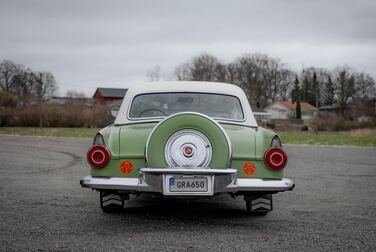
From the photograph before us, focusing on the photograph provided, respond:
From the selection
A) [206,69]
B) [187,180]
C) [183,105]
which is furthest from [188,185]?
[206,69]

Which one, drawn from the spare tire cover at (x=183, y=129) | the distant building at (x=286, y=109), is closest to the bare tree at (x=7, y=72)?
the distant building at (x=286, y=109)

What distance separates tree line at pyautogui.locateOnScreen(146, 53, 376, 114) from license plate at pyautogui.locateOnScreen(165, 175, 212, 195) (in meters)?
83.4

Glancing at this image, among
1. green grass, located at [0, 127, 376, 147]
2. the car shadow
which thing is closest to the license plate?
the car shadow

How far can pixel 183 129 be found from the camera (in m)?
5.14

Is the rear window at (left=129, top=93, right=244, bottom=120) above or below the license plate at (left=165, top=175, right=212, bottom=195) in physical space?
above

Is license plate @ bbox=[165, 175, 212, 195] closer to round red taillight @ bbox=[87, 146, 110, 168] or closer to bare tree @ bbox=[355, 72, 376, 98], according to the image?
round red taillight @ bbox=[87, 146, 110, 168]

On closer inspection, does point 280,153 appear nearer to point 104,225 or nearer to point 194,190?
point 194,190

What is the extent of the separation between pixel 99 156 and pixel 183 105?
1518 mm

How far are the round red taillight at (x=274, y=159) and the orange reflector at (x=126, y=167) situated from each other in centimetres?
149

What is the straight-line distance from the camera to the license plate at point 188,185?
16.3 ft

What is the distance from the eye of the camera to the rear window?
20.8 ft

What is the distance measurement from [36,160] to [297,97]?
319 ft

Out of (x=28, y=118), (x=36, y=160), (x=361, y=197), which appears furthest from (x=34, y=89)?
(x=361, y=197)

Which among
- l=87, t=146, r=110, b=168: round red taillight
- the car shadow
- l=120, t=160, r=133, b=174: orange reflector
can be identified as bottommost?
the car shadow
